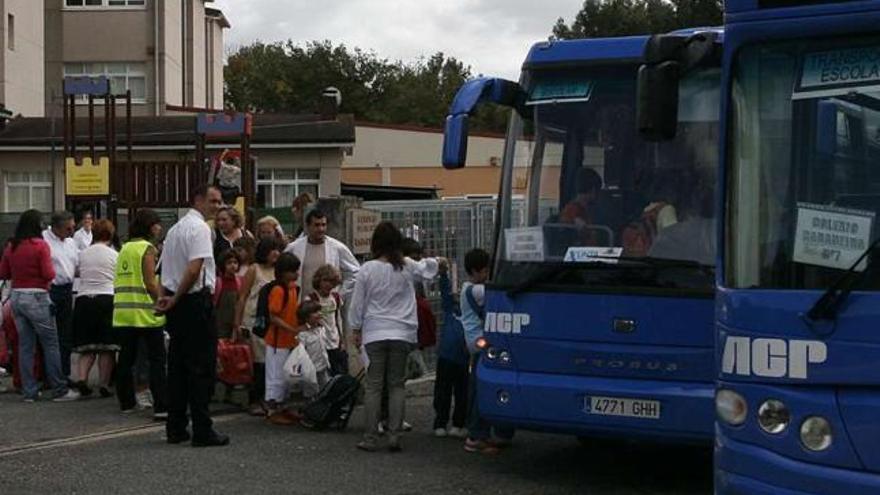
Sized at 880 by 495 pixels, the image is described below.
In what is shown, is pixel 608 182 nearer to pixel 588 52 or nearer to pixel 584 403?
pixel 588 52

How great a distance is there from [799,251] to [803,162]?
1.43 feet

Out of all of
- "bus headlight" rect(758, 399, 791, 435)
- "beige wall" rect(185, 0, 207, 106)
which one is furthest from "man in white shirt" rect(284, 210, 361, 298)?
"beige wall" rect(185, 0, 207, 106)

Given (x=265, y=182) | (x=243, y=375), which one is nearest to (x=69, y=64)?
(x=265, y=182)

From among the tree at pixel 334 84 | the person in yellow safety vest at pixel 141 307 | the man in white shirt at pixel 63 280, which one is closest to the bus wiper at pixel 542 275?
the person in yellow safety vest at pixel 141 307

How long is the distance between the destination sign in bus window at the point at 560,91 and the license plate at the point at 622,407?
2.08 metres

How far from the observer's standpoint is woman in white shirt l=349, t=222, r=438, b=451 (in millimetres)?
10766

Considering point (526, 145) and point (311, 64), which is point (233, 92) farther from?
point (526, 145)

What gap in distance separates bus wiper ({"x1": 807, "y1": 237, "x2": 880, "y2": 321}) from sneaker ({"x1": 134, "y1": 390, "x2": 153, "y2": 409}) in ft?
26.7

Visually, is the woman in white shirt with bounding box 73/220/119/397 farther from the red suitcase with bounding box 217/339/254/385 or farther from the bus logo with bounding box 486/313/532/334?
the bus logo with bounding box 486/313/532/334

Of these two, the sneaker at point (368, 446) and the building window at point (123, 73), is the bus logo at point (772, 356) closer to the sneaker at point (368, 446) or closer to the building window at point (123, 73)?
the sneaker at point (368, 446)

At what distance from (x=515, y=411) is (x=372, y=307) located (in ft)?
5.97

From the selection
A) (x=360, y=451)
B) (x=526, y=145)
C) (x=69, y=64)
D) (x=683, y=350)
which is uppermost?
(x=69, y=64)

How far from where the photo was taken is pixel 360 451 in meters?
10.8

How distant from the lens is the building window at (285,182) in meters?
38.7
